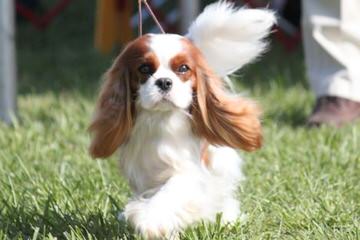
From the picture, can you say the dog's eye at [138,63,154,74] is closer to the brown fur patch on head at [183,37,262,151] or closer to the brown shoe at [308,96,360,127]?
the brown fur patch on head at [183,37,262,151]

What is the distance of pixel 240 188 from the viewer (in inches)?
136

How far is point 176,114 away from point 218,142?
16 cm

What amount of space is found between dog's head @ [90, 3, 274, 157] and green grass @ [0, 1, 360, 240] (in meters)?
0.28

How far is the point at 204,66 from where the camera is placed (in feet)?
9.31

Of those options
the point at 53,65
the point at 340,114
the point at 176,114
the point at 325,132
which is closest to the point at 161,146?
the point at 176,114

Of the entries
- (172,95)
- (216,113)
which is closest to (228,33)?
(216,113)

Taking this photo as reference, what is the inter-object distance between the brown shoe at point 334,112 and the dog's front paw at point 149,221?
83.1 inches

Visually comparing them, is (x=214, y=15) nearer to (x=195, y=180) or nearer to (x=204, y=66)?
(x=204, y=66)

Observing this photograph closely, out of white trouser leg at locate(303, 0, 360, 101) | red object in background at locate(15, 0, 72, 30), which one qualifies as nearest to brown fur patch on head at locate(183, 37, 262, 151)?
white trouser leg at locate(303, 0, 360, 101)

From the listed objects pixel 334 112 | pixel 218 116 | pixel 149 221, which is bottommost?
pixel 334 112

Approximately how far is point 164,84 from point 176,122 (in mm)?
183

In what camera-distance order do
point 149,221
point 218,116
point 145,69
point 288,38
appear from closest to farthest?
point 149,221, point 145,69, point 218,116, point 288,38

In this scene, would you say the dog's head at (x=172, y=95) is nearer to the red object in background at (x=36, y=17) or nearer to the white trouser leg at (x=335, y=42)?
the white trouser leg at (x=335, y=42)

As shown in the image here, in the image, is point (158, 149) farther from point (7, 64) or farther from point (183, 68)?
point (7, 64)
